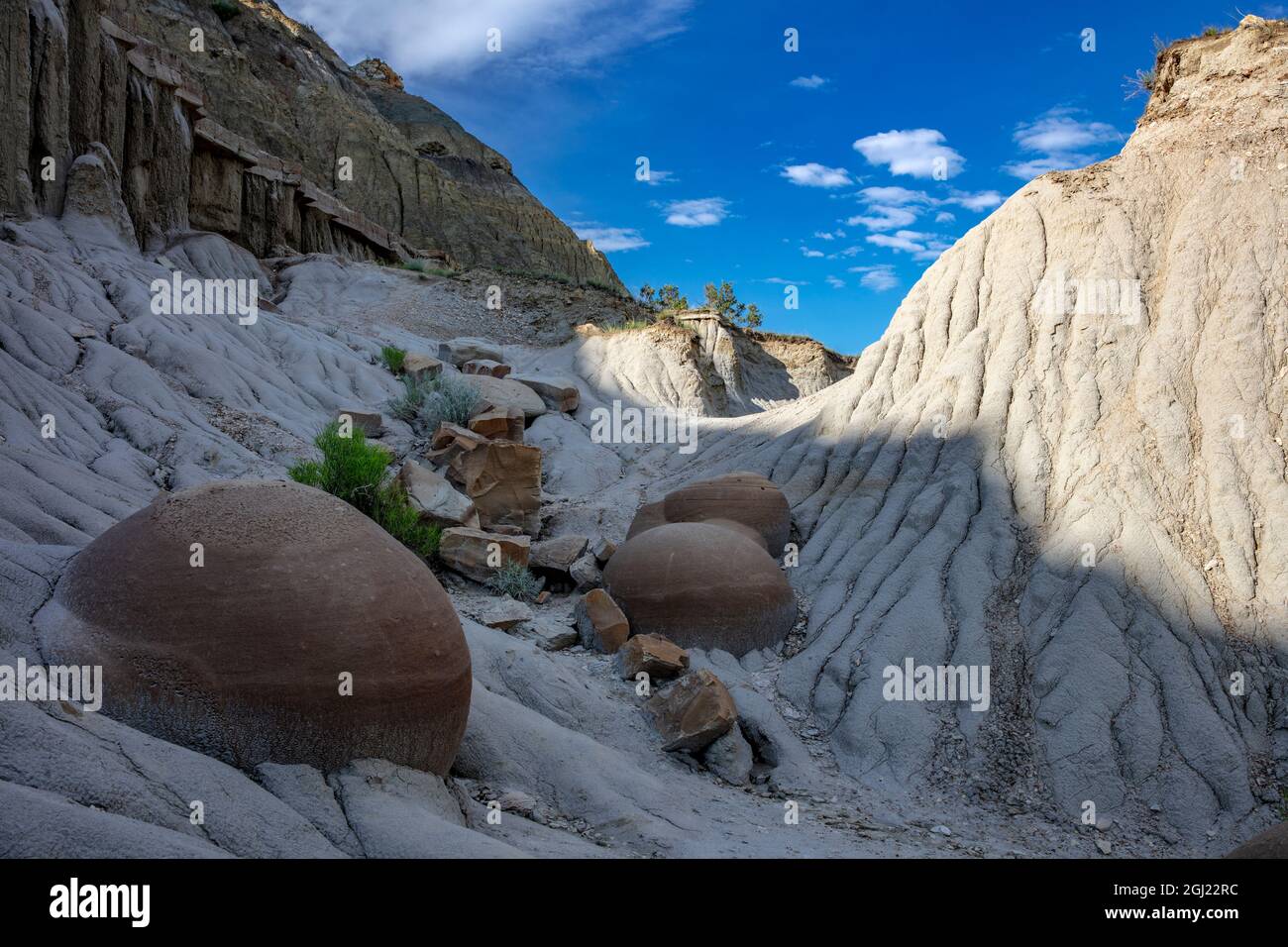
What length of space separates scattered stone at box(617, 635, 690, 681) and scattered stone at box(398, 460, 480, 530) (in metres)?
3.24

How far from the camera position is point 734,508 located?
38.1ft

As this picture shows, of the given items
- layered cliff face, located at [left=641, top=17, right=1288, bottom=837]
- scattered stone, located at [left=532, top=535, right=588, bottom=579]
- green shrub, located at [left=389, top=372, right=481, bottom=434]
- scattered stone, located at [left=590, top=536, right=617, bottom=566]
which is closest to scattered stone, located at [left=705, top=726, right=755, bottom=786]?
layered cliff face, located at [left=641, top=17, right=1288, bottom=837]

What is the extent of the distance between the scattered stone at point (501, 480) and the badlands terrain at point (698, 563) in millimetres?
69

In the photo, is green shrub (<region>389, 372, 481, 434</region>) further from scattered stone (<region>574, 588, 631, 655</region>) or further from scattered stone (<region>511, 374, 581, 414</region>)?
A: scattered stone (<region>574, 588, 631, 655</region>)

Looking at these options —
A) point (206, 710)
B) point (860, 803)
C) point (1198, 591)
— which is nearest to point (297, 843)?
point (206, 710)

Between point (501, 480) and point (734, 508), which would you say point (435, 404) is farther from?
point (734, 508)

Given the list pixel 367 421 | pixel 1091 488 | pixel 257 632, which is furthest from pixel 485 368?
pixel 257 632

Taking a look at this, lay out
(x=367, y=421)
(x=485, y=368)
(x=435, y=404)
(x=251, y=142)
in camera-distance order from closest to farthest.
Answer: (x=367, y=421) → (x=435, y=404) → (x=485, y=368) → (x=251, y=142)

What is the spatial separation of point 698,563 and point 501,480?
13.3 ft

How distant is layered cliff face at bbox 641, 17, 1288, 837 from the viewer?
295 inches

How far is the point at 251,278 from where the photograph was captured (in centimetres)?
2200

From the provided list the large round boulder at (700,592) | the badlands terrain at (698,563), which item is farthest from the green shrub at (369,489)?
the large round boulder at (700,592)

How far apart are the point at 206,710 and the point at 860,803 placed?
513cm
